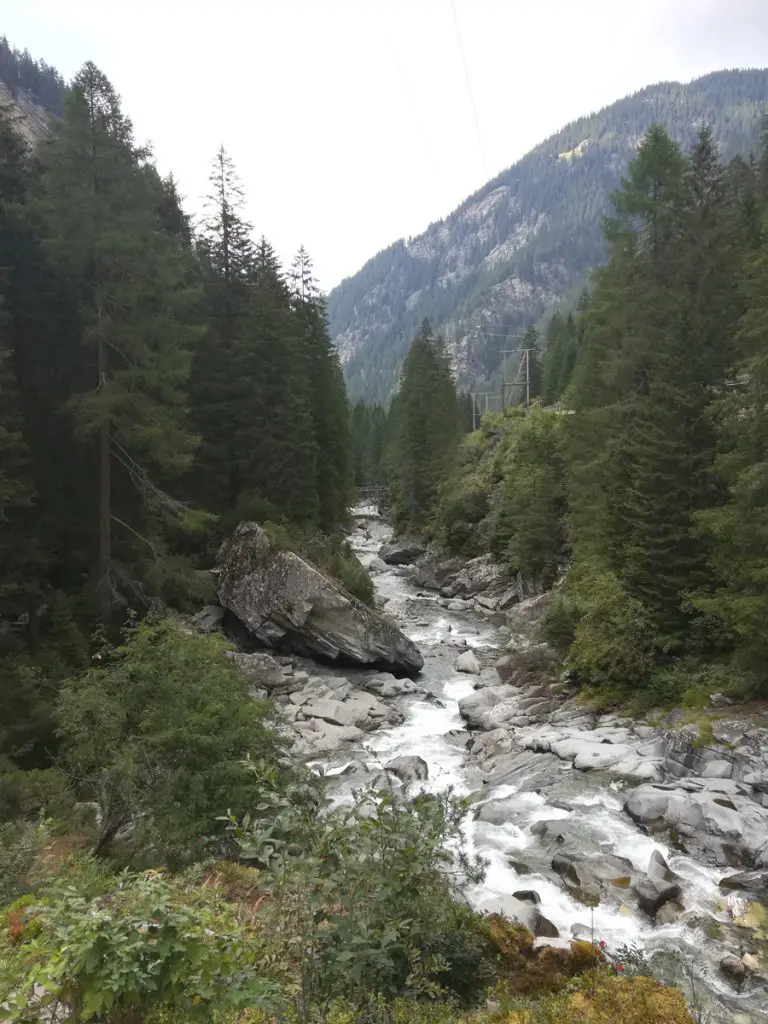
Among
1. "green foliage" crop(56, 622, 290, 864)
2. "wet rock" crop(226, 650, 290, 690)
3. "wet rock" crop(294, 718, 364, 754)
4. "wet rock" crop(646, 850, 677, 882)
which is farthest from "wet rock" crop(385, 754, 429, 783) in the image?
"wet rock" crop(226, 650, 290, 690)

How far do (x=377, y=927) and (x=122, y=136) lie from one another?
18.5 m

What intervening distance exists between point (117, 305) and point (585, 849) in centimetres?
1618

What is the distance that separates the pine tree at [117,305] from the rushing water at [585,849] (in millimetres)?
9024

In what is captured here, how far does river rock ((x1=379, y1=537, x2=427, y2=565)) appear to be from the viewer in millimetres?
49281

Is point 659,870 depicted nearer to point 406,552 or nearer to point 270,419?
point 270,419

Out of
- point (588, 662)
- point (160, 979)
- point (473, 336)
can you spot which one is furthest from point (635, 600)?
point (473, 336)

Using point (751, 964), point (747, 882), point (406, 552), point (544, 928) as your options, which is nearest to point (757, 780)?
point (747, 882)

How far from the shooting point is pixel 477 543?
43.2 m

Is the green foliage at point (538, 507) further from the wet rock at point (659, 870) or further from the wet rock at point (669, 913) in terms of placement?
the wet rock at point (669, 913)

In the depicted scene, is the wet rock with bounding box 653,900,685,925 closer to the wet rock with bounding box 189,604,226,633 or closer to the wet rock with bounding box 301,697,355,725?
the wet rock with bounding box 301,697,355,725

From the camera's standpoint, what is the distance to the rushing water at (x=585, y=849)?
24.6 ft

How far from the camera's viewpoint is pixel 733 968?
7434mm

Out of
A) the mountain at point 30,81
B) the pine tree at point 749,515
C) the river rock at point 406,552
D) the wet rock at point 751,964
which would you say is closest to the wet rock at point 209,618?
the pine tree at point 749,515

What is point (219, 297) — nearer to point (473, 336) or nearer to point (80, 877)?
point (80, 877)
